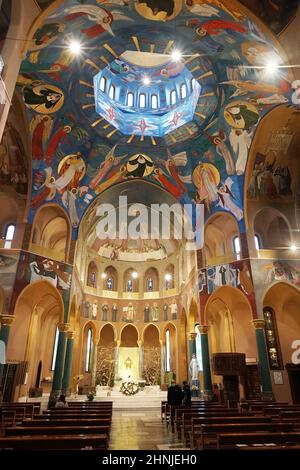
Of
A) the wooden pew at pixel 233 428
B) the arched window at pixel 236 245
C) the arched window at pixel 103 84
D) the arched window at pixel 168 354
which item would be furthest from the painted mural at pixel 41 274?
the arched window at pixel 168 354

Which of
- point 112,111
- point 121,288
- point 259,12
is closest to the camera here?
point 259,12

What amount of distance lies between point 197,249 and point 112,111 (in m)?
10.5

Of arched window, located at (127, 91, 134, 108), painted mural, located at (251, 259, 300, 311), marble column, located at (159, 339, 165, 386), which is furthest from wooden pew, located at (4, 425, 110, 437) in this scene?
marble column, located at (159, 339, 165, 386)

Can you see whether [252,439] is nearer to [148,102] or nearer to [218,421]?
[218,421]

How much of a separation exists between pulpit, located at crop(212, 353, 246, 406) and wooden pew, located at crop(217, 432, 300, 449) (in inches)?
402

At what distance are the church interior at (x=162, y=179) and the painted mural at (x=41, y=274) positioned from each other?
0.08 m

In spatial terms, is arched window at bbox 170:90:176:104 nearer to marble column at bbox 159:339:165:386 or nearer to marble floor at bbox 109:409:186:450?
marble floor at bbox 109:409:186:450

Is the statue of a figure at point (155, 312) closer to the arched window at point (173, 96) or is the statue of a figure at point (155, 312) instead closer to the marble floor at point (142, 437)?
the marble floor at point (142, 437)

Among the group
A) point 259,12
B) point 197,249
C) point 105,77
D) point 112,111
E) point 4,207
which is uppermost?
point 105,77

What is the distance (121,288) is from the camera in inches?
1230

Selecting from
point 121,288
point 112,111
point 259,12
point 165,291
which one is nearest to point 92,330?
point 121,288

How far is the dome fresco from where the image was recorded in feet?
40.1

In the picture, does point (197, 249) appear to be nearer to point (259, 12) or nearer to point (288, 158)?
point (288, 158)

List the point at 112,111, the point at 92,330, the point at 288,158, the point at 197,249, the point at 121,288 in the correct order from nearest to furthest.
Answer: the point at 288,158 → the point at 112,111 → the point at 197,249 → the point at 92,330 → the point at 121,288
